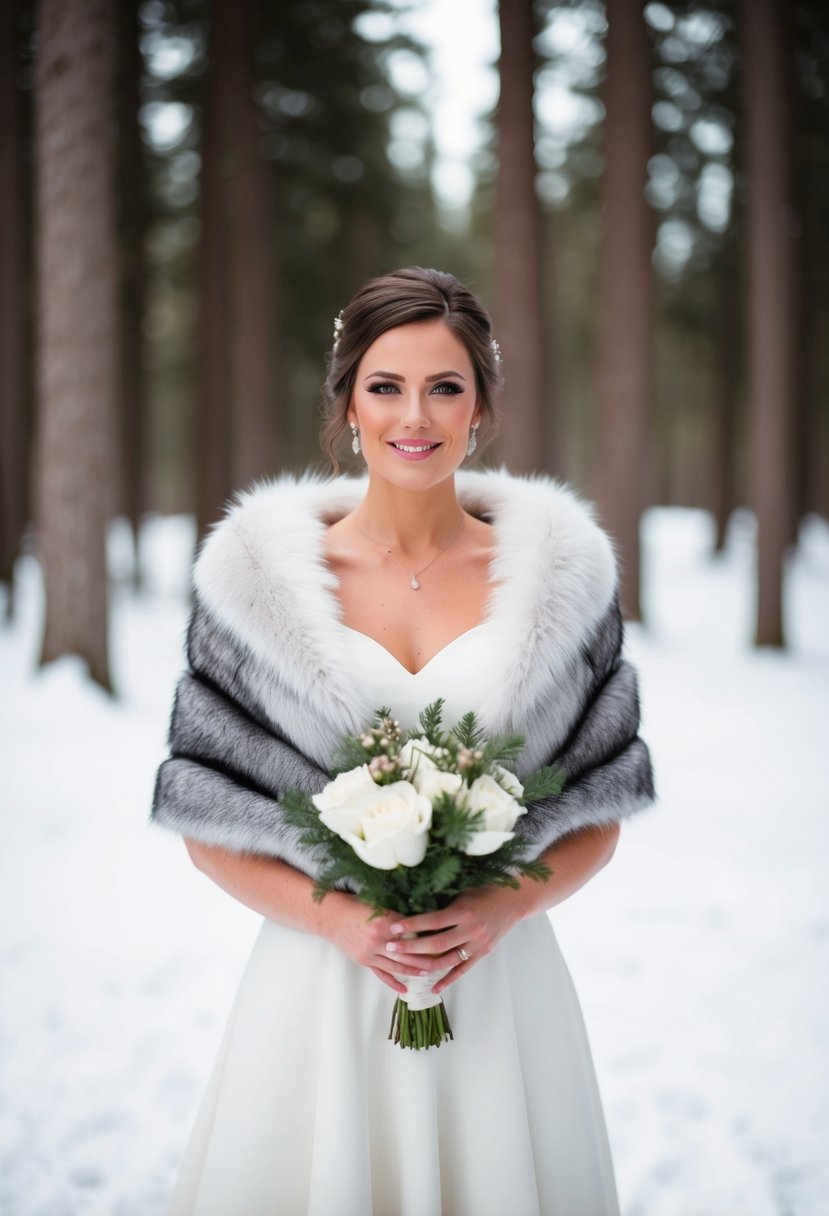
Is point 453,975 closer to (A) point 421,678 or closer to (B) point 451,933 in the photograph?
(B) point 451,933

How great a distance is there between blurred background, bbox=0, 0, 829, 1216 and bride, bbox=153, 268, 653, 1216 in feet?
4.75

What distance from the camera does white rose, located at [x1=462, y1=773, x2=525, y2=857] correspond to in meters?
1.70

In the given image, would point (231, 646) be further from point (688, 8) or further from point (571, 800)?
point (688, 8)

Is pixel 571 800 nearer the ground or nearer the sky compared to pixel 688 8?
nearer the ground

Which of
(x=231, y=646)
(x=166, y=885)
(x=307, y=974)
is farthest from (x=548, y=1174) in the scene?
(x=166, y=885)

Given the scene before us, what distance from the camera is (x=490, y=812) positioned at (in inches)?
67.8

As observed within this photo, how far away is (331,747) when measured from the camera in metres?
2.19

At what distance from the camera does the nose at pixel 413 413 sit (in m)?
2.23

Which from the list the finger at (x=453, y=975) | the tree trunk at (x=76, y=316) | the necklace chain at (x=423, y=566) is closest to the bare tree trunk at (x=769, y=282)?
the tree trunk at (x=76, y=316)

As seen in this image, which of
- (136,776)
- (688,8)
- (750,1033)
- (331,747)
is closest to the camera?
(331,747)

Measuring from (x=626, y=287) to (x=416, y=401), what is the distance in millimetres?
9465

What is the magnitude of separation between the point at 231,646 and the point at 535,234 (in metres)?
10.0

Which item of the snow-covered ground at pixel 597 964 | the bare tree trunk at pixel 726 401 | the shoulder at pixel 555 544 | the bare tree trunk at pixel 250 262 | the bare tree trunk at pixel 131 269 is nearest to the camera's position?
the shoulder at pixel 555 544

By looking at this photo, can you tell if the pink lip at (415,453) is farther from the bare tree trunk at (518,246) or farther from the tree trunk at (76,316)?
the bare tree trunk at (518,246)
